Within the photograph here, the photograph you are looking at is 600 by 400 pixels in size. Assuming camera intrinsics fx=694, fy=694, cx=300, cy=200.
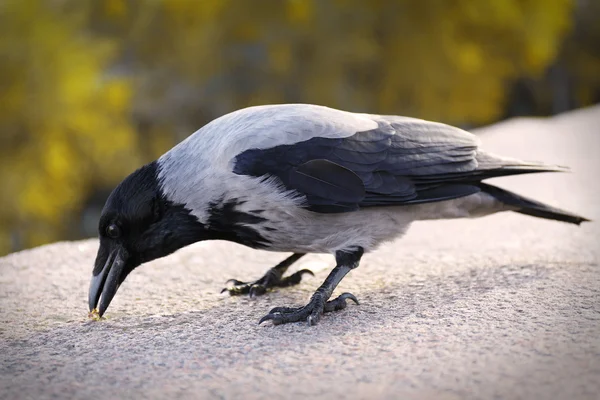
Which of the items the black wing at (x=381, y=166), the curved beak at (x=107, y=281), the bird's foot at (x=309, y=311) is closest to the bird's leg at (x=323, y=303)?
the bird's foot at (x=309, y=311)

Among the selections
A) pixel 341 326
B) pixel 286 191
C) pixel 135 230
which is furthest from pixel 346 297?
pixel 135 230

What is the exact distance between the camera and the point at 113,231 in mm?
2850

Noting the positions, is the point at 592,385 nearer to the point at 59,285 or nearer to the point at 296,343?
the point at 296,343

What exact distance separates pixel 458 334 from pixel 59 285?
2.04m

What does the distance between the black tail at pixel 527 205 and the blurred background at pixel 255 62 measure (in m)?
5.26

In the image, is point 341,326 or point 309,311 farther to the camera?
point 309,311

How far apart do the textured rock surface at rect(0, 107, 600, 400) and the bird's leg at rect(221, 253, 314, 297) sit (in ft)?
0.21

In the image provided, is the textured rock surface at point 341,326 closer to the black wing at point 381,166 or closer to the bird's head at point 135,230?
the bird's head at point 135,230

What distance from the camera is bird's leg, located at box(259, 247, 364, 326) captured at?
2.67 metres

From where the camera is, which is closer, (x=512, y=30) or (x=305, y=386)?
(x=305, y=386)

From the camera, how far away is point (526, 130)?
713 centimetres

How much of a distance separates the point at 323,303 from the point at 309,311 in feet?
0.21

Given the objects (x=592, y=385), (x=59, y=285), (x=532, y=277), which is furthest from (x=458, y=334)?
(x=59, y=285)

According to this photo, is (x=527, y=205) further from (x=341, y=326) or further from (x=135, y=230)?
(x=135, y=230)
